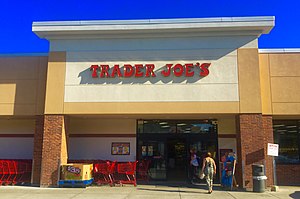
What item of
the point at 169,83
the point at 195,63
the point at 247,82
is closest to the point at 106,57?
the point at 169,83

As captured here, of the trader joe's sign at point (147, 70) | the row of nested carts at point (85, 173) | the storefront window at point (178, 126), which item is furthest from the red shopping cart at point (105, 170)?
the trader joe's sign at point (147, 70)

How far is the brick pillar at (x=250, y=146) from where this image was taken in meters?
14.8

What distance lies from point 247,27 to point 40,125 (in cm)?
1094

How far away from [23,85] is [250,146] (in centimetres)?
1128

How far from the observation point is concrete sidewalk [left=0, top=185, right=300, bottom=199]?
41.9 ft

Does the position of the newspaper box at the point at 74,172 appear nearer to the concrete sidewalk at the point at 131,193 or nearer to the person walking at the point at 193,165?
the concrete sidewalk at the point at 131,193

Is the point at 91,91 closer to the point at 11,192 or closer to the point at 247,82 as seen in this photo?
the point at 11,192

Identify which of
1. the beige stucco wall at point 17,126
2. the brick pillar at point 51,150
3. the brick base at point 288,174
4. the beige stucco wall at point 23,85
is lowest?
the brick base at point 288,174

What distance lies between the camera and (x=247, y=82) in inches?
604

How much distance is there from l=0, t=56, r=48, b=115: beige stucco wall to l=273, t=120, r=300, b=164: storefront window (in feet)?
40.0

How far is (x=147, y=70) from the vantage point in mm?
15781

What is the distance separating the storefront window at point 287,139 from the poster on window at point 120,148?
7862mm

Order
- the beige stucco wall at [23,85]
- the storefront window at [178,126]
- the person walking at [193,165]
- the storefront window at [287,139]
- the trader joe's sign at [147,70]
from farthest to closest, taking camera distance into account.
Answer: the storefront window at [178,126], the storefront window at [287,139], the person walking at [193,165], the beige stucco wall at [23,85], the trader joe's sign at [147,70]

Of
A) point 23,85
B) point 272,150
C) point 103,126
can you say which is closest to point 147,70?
point 103,126
